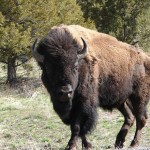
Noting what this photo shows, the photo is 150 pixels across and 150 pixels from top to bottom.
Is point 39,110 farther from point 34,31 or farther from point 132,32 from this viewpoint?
point 132,32

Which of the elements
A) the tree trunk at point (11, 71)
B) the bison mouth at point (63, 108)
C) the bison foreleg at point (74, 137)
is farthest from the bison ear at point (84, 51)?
the tree trunk at point (11, 71)

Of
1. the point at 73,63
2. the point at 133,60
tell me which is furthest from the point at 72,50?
the point at 133,60

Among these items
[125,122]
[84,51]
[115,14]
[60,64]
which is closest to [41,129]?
[125,122]

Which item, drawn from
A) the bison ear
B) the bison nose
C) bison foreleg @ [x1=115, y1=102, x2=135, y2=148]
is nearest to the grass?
bison foreleg @ [x1=115, y1=102, x2=135, y2=148]

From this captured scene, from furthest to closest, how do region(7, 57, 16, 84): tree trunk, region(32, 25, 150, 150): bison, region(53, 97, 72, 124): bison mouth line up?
region(7, 57, 16, 84): tree trunk < region(53, 97, 72, 124): bison mouth < region(32, 25, 150, 150): bison

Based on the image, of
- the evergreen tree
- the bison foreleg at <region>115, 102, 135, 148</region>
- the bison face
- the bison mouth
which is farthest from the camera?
the evergreen tree

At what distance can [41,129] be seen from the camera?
10672 millimetres

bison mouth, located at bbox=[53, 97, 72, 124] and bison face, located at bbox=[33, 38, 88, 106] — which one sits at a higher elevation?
bison face, located at bbox=[33, 38, 88, 106]

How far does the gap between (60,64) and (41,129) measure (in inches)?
144

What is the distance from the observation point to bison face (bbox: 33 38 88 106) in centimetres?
718

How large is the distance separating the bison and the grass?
0.78 m

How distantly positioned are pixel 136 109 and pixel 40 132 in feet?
7.83

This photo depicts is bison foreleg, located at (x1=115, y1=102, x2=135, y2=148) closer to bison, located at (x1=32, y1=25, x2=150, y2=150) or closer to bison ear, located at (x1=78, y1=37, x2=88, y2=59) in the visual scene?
bison, located at (x1=32, y1=25, x2=150, y2=150)

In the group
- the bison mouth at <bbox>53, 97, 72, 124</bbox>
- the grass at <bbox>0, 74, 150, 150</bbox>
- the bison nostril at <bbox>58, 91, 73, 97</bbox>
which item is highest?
the bison nostril at <bbox>58, 91, 73, 97</bbox>
